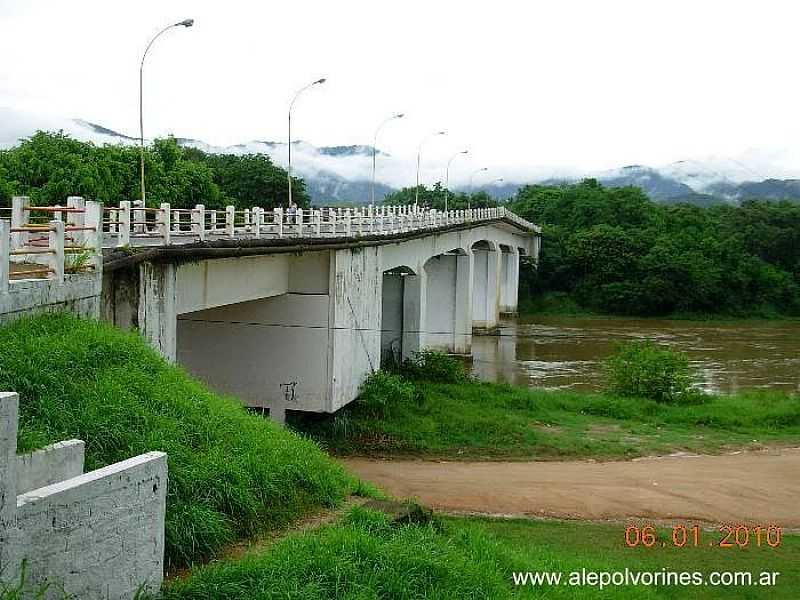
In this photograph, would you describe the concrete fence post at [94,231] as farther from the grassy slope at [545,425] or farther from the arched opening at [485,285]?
the arched opening at [485,285]

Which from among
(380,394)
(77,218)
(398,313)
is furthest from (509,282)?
(77,218)

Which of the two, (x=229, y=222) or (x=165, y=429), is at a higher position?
(x=229, y=222)

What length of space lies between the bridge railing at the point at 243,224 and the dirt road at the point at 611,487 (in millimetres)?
6948

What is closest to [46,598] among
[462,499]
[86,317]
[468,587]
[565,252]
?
[468,587]

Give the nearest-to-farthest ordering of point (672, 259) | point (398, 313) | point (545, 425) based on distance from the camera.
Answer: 1. point (545, 425)
2. point (398, 313)
3. point (672, 259)

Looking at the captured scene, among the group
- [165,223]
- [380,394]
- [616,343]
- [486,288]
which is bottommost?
[380,394]

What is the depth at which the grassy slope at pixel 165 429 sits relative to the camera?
32.8 feet

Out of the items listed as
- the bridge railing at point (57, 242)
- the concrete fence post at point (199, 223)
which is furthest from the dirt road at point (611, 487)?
the bridge railing at point (57, 242)

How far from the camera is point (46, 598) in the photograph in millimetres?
7449

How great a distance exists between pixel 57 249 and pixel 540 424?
19095 millimetres

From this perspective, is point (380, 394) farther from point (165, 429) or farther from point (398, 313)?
point (165, 429)

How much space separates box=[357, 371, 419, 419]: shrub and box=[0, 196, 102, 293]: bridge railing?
14210mm

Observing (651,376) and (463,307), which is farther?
(463,307)

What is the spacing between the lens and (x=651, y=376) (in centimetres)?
3331
